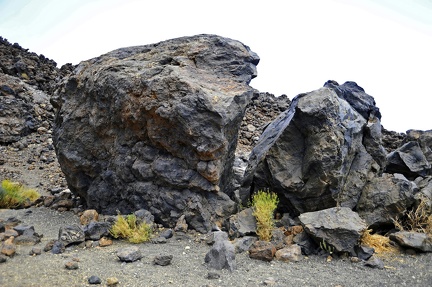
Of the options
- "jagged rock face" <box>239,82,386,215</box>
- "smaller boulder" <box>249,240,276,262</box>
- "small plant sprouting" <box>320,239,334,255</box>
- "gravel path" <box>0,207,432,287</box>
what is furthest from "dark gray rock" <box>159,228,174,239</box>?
"small plant sprouting" <box>320,239,334,255</box>

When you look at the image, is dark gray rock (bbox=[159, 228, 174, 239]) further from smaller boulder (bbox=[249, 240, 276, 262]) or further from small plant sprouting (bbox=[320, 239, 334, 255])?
small plant sprouting (bbox=[320, 239, 334, 255])

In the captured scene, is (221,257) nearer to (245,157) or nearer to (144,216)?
(144,216)

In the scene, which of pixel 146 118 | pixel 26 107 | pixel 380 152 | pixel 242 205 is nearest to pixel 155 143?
pixel 146 118

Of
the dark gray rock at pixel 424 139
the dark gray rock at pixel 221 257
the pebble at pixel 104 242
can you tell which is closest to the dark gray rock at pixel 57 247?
the pebble at pixel 104 242

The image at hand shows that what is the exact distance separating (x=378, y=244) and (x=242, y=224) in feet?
7.75

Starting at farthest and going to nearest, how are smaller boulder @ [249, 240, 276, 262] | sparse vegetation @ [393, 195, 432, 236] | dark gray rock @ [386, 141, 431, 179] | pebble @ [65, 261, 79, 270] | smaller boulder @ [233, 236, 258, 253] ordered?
dark gray rock @ [386, 141, 431, 179], sparse vegetation @ [393, 195, 432, 236], smaller boulder @ [233, 236, 258, 253], smaller boulder @ [249, 240, 276, 262], pebble @ [65, 261, 79, 270]

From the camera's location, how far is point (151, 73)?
7.82 meters

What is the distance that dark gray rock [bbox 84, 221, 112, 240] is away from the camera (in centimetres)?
648

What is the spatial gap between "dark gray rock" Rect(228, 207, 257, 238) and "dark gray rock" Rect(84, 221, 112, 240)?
2.21 m

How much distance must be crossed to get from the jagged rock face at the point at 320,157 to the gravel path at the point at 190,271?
1.86m

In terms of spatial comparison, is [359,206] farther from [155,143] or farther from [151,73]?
[151,73]

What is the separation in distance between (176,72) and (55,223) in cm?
415

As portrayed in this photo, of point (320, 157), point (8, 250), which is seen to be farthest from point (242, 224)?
point (8, 250)

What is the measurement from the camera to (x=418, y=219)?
23.6 ft
